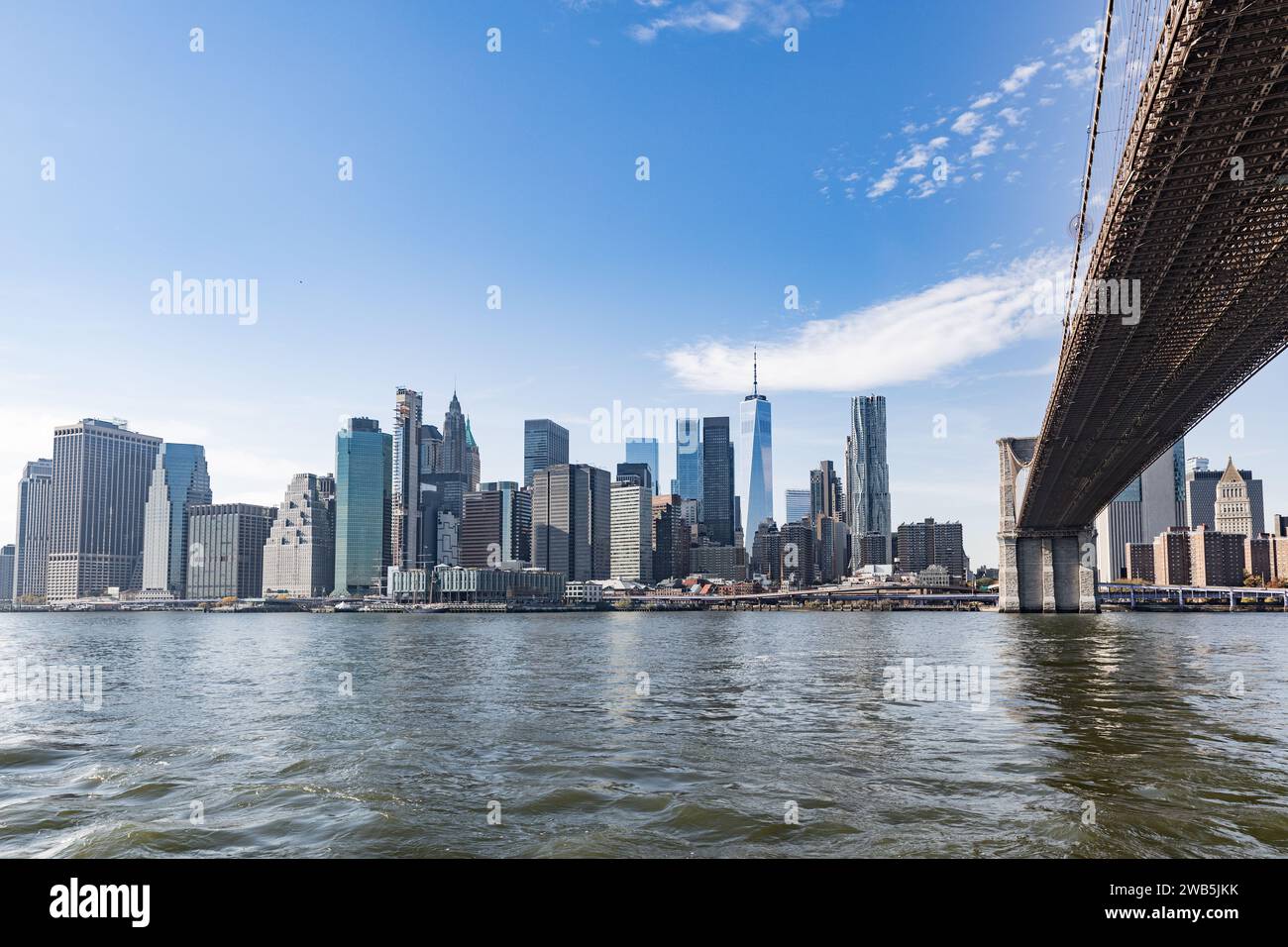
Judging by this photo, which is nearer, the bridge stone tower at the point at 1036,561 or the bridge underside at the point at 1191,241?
the bridge underside at the point at 1191,241

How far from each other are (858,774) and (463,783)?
6615 millimetres

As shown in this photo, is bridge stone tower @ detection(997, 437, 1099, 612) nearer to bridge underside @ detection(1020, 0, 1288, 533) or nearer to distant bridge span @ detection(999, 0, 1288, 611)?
distant bridge span @ detection(999, 0, 1288, 611)

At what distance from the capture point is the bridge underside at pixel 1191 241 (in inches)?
803

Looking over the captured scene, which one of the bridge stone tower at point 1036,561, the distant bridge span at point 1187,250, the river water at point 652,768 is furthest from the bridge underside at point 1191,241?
the bridge stone tower at point 1036,561

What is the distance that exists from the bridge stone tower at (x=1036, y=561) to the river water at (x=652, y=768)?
92538mm

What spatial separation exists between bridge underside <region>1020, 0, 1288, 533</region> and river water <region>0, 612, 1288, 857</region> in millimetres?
14473

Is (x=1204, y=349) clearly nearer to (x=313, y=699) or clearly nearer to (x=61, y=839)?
(x=313, y=699)

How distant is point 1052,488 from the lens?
3647 inches

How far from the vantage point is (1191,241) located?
1214 inches

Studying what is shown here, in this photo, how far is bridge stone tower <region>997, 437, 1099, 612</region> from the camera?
124125 millimetres

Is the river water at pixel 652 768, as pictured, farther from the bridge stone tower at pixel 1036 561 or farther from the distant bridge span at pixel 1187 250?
the bridge stone tower at pixel 1036 561

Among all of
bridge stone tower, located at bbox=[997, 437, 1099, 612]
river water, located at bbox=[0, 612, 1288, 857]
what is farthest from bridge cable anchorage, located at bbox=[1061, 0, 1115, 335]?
bridge stone tower, located at bbox=[997, 437, 1099, 612]

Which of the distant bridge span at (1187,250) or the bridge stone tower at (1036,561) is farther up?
the distant bridge span at (1187,250)
